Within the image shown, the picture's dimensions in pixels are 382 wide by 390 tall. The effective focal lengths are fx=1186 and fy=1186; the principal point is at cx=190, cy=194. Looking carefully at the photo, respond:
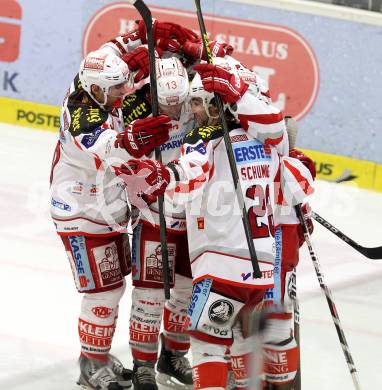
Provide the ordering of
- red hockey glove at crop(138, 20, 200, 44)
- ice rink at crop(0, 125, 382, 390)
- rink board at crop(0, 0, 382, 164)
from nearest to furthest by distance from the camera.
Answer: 1. red hockey glove at crop(138, 20, 200, 44)
2. ice rink at crop(0, 125, 382, 390)
3. rink board at crop(0, 0, 382, 164)

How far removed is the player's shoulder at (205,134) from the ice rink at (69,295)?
1294mm

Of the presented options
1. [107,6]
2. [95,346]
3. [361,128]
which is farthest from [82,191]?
[107,6]

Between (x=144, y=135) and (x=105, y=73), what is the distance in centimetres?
36

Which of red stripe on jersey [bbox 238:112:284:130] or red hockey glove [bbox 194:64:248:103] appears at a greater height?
red hockey glove [bbox 194:64:248:103]

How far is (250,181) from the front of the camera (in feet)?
13.1

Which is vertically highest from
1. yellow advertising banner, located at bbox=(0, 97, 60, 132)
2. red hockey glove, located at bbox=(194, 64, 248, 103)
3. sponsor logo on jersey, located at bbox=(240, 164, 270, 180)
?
red hockey glove, located at bbox=(194, 64, 248, 103)

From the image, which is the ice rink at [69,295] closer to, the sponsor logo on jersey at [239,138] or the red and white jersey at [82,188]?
the red and white jersey at [82,188]

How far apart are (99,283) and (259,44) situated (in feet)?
12.6

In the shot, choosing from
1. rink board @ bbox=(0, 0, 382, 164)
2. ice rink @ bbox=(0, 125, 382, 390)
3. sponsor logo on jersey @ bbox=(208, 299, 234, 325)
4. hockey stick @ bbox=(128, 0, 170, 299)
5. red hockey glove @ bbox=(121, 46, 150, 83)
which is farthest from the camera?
rink board @ bbox=(0, 0, 382, 164)

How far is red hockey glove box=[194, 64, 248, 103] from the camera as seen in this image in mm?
3961

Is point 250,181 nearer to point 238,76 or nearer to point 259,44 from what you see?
point 238,76

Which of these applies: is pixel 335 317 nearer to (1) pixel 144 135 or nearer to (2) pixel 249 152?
(2) pixel 249 152

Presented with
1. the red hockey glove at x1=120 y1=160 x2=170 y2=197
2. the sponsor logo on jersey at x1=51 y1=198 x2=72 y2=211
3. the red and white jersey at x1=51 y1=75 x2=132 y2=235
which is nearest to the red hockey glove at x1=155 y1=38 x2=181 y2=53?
the red and white jersey at x1=51 y1=75 x2=132 y2=235

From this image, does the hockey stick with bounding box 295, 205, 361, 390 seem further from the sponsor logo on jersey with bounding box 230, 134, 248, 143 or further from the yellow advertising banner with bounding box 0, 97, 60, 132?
the yellow advertising banner with bounding box 0, 97, 60, 132
